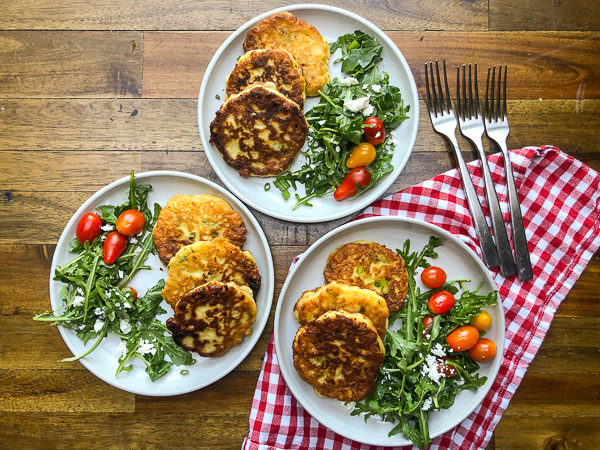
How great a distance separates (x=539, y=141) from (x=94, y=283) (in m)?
4.01

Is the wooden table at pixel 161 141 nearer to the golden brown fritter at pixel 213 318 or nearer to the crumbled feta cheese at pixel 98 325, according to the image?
the golden brown fritter at pixel 213 318

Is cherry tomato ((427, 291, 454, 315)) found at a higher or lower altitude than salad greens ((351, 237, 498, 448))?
higher

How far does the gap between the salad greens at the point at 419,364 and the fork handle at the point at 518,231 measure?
0.46 meters

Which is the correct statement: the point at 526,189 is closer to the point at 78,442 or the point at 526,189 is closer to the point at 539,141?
the point at 539,141

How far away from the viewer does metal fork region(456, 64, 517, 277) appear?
3.96 metres

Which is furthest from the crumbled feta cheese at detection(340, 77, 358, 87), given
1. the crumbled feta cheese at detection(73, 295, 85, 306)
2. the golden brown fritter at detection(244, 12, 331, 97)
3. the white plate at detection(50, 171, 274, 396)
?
the crumbled feta cheese at detection(73, 295, 85, 306)

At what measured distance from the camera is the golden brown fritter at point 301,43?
385 cm

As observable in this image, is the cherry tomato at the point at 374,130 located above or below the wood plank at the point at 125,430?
above

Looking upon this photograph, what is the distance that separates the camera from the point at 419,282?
3957 millimetres

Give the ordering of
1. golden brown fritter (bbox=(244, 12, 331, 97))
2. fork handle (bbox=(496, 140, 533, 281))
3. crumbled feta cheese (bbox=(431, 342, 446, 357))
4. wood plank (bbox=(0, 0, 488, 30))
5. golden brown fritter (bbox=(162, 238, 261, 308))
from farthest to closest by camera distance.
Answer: wood plank (bbox=(0, 0, 488, 30)) < fork handle (bbox=(496, 140, 533, 281)) < golden brown fritter (bbox=(244, 12, 331, 97)) < crumbled feta cheese (bbox=(431, 342, 446, 357)) < golden brown fritter (bbox=(162, 238, 261, 308))

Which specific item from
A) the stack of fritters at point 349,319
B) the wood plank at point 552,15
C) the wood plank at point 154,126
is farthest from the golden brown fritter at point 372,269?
the wood plank at point 552,15

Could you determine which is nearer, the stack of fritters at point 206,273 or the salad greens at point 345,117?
the stack of fritters at point 206,273

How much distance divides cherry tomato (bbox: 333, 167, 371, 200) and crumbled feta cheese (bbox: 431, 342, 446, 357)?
1.41 meters

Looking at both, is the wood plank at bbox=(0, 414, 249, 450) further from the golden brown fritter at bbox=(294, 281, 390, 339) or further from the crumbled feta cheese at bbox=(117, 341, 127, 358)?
the golden brown fritter at bbox=(294, 281, 390, 339)
